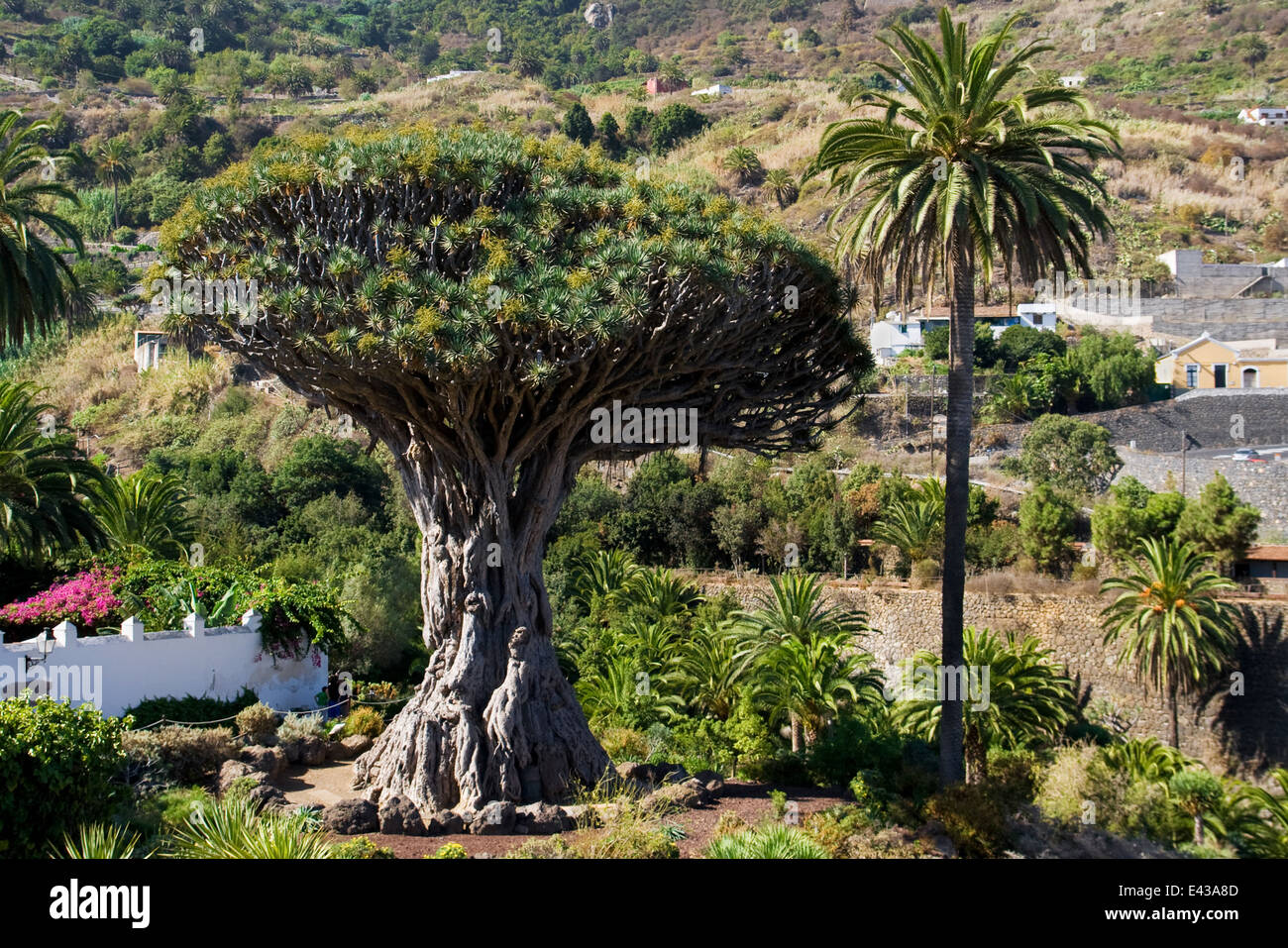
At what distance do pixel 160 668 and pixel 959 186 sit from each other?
1712 centimetres

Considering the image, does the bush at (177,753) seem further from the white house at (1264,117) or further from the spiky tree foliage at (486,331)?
the white house at (1264,117)

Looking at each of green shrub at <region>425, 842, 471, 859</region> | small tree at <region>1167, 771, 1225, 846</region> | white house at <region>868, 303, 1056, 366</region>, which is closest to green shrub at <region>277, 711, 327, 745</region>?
green shrub at <region>425, 842, 471, 859</region>

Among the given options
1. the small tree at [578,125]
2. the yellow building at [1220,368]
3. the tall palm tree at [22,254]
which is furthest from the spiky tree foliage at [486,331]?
the small tree at [578,125]

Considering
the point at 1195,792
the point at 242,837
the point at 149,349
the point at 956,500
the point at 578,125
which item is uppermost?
the point at 578,125

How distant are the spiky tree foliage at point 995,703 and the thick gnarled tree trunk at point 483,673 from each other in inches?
462

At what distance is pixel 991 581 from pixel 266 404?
122 feet

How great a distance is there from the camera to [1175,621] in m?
28.3

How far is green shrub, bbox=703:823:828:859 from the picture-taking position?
12.6 meters

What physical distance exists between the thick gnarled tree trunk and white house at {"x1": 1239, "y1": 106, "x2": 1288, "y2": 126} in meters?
89.3

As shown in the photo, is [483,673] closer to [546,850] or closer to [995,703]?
[546,850]

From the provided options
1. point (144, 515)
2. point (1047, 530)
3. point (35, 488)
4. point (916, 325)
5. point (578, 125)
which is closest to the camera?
point (35, 488)

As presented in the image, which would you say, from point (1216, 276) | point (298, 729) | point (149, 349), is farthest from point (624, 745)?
point (1216, 276)

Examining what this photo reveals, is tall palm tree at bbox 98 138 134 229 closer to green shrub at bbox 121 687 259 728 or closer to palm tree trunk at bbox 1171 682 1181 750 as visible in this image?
green shrub at bbox 121 687 259 728

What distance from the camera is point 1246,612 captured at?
29.2m
